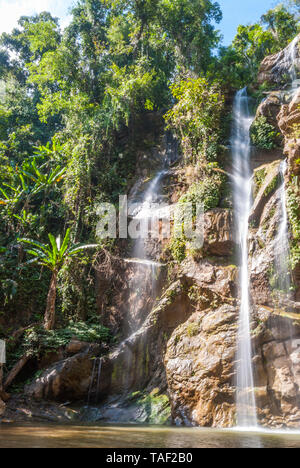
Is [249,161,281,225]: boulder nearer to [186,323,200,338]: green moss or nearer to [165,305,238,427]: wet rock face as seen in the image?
[165,305,238,427]: wet rock face

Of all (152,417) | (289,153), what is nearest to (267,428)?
(152,417)

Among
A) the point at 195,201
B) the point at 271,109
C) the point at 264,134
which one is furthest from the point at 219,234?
the point at 271,109

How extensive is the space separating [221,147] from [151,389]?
933 centimetres

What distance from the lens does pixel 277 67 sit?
16703 millimetres

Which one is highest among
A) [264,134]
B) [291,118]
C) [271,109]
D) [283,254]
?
[271,109]

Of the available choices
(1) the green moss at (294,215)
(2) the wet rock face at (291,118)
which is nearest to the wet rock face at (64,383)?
(1) the green moss at (294,215)

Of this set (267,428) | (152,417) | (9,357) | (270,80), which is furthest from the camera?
(270,80)

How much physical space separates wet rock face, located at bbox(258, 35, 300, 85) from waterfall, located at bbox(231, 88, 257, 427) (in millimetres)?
1503

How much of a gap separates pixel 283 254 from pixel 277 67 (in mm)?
11788

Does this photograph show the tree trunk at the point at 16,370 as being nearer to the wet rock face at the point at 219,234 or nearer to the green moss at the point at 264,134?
the wet rock face at the point at 219,234

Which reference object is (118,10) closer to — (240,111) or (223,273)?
(240,111)

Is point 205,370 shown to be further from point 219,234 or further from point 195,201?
point 195,201

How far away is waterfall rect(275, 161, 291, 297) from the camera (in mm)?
8953

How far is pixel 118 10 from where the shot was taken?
21.6 meters
